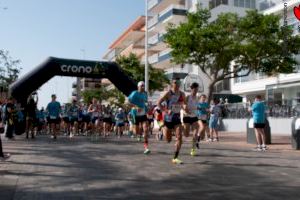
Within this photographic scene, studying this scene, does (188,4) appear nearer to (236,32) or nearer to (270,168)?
(236,32)

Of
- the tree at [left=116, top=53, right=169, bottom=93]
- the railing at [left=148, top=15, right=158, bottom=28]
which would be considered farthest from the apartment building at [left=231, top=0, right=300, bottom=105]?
the railing at [left=148, top=15, right=158, bottom=28]

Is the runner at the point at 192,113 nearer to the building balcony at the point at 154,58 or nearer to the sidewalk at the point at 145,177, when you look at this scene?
the sidewalk at the point at 145,177

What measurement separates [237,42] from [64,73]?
10.7m

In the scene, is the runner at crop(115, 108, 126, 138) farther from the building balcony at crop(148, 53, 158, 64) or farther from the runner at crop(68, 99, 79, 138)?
the building balcony at crop(148, 53, 158, 64)

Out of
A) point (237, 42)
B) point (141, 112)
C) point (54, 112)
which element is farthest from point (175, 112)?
point (237, 42)

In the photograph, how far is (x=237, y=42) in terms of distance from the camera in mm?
29969

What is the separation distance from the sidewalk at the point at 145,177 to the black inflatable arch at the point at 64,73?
11.4 meters

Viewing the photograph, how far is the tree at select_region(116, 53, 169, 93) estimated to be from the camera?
5044 cm

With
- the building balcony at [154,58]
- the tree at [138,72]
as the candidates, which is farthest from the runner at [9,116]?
the building balcony at [154,58]

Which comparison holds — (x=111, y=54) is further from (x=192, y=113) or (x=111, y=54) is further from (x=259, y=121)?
(x=192, y=113)

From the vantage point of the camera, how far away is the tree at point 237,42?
28984 millimetres

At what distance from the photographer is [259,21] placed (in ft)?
96.4

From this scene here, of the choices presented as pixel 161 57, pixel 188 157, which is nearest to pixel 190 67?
pixel 161 57

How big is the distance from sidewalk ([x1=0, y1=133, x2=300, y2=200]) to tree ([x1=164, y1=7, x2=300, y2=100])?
54.6ft
